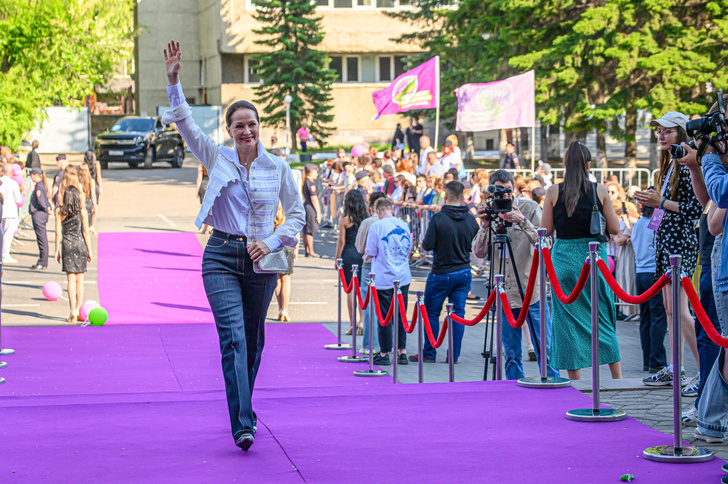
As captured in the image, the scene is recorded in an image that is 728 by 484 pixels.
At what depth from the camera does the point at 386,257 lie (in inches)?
454

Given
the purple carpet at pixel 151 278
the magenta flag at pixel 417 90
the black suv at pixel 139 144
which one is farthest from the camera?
the black suv at pixel 139 144

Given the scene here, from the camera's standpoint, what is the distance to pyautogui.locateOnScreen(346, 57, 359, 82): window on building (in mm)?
56062

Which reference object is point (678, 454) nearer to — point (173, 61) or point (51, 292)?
point (173, 61)

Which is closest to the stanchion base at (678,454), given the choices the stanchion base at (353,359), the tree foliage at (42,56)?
the stanchion base at (353,359)

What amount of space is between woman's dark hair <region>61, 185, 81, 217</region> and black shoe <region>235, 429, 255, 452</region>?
9881mm

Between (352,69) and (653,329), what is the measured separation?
47.4 meters

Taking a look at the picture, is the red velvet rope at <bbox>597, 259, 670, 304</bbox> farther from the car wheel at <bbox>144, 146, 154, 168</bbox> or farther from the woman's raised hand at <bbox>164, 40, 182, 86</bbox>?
the car wheel at <bbox>144, 146, 154, 168</bbox>

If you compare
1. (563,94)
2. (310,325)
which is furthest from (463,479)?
(563,94)

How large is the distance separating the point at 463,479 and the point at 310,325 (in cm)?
968

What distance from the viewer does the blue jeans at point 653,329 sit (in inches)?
398

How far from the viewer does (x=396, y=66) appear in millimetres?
56188

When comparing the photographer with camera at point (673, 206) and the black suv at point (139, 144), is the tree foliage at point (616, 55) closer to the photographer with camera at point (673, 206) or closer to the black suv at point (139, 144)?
the black suv at point (139, 144)

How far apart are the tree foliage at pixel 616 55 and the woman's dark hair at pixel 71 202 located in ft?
55.7

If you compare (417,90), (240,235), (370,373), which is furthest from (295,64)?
(240,235)
